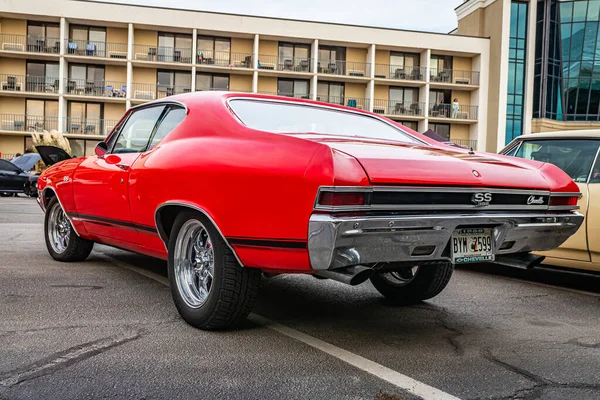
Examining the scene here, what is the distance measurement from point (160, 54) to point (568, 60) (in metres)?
27.9

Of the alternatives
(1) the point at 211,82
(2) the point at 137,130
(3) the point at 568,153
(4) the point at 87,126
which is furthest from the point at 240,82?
(2) the point at 137,130

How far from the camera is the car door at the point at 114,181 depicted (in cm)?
463

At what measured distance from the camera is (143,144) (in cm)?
469

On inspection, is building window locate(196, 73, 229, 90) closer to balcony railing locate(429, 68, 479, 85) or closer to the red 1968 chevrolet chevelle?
balcony railing locate(429, 68, 479, 85)

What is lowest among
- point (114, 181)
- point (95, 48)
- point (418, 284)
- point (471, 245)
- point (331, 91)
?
point (418, 284)

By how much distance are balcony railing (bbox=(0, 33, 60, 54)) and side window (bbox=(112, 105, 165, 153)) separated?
1479 inches

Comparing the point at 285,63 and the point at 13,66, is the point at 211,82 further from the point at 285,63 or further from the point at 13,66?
the point at 13,66

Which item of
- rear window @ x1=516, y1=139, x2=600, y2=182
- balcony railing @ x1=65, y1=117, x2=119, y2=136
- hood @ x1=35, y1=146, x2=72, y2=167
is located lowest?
hood @ x1=35, y1=146, x2=72, y2=167

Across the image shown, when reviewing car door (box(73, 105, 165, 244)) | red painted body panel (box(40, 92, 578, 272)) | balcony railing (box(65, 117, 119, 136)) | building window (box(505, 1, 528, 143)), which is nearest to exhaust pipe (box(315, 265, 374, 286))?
red painted body panel (box(40, 92, 578, 272))

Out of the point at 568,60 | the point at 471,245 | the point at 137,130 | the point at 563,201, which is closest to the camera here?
the point at 471,245

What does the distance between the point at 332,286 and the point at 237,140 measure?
228 cm

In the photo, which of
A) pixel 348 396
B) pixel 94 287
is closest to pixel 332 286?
pixel 94 287

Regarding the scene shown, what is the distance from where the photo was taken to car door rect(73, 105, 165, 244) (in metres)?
4.63

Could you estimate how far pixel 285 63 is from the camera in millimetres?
41781
